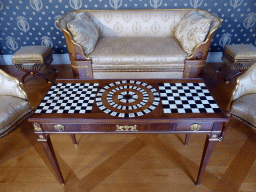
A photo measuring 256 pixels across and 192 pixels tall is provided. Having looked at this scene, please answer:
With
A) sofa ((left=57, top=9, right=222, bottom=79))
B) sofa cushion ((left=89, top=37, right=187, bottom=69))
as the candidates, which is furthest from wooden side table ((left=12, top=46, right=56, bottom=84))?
sofa cushion ((left=89, top=37, right=187, bottom=69))

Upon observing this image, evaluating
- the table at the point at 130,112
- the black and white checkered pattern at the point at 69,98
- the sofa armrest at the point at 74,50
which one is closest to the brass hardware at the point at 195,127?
the table at the point at 130,112

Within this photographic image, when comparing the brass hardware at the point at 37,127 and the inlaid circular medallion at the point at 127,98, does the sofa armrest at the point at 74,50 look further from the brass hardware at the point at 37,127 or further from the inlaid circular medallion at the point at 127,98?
the brass hardware at the point at 37,127

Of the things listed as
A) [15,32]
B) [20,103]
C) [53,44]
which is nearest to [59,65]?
[53,44]

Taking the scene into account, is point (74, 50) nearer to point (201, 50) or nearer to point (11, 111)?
point (11, 111)

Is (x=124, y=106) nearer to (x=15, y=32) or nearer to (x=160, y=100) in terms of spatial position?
(x=160, y=100)

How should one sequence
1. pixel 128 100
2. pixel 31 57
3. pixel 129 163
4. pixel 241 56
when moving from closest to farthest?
1. pixel 128 100
2. pixel 129 163
3. pixel 241 56
4. pixel 31 57

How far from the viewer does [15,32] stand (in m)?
3.16

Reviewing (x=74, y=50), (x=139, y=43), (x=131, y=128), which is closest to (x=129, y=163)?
(x=131, y=128)

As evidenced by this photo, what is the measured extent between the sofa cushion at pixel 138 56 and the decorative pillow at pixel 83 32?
11 centimetres

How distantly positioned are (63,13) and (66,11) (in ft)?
0.19

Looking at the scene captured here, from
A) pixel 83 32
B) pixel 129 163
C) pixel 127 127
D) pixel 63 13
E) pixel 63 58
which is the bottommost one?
pixel 129 163

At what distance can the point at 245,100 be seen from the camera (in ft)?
5.43

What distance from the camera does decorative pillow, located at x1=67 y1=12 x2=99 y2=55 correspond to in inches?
92.5

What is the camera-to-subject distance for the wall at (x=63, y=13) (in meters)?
2.91
